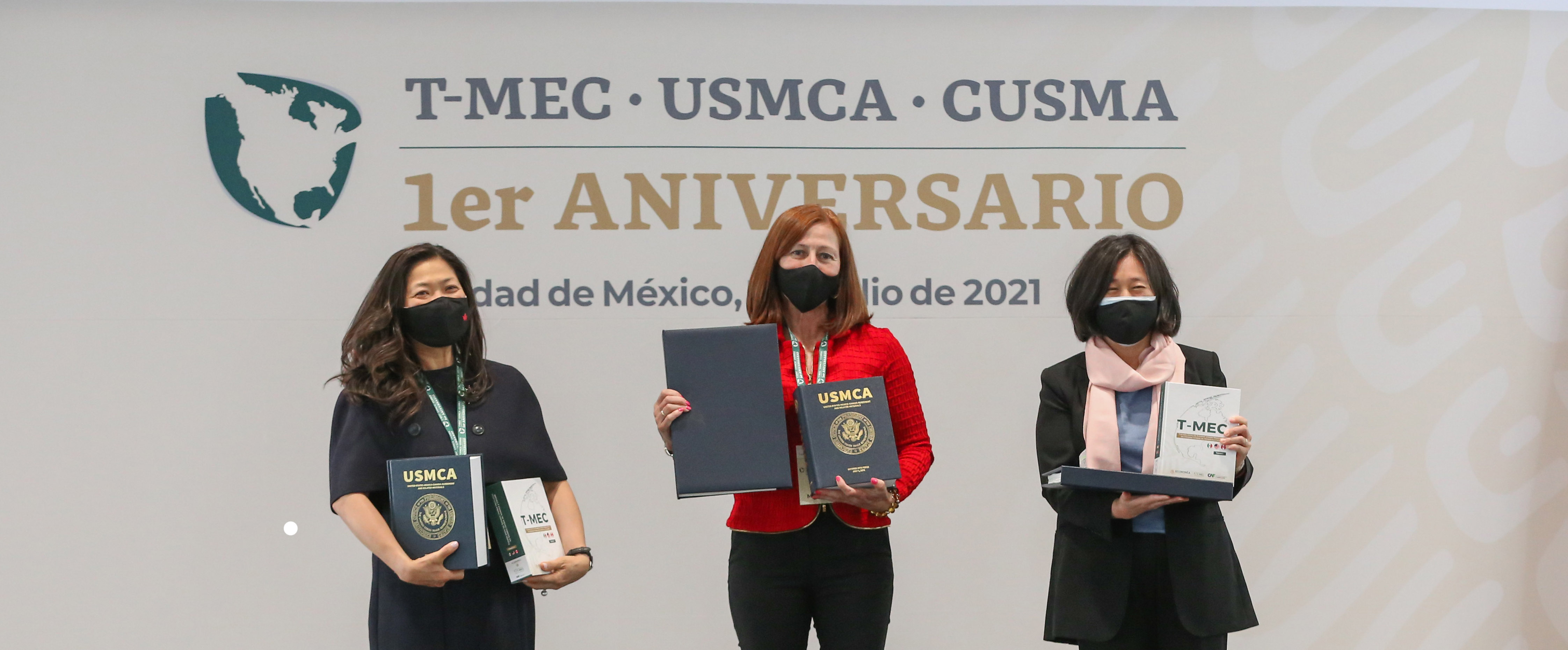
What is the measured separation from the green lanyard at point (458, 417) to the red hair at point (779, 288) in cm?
62

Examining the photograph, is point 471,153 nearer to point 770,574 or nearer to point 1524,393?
point 770,574

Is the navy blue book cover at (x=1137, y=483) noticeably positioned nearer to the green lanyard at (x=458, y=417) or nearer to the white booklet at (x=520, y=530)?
the white booklet at (x=520, y=530)

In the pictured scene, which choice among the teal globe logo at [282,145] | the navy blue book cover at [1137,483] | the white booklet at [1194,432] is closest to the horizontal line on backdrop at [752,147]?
the teal globe logo at [282,145]

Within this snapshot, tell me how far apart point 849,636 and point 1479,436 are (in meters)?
2.42

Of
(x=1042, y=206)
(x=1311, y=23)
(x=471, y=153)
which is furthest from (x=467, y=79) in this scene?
(x=1311, y=23)

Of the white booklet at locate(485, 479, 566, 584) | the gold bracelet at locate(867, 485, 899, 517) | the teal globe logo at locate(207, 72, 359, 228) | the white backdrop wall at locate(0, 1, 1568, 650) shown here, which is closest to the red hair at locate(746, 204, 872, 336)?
the gold bracelet at locate(867, 485, 899, 517)

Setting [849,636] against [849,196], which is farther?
[849,196]

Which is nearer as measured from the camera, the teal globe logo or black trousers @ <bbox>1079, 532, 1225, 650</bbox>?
black trousers @ <bbox>1079, 532, 1225, 650</bbox>

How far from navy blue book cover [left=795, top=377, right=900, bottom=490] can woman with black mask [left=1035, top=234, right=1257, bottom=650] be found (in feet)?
1.20

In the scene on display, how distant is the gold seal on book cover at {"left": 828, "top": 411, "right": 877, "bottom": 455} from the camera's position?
228cm

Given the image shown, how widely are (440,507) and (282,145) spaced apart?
1847 millimetres

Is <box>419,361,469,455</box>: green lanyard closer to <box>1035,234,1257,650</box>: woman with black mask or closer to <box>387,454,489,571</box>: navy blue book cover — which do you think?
<box>387,454,489,571</box>: navy blue book cover

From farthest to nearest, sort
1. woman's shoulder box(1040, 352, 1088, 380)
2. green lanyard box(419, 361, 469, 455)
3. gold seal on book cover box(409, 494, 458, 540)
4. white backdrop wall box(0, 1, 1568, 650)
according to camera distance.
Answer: white backdrop wall box(0, 1, 1568, 650) < woman's shoulder box(1040, 352, 1088, 380) < green lanyard box(419, 361, 469, 455) < gold seal on book cover box(409, 494, 458, 540)

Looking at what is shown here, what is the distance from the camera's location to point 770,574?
2352mm
